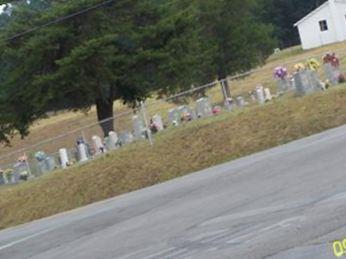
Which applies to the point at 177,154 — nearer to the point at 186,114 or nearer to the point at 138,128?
the point at 138,128

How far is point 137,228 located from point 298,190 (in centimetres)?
269

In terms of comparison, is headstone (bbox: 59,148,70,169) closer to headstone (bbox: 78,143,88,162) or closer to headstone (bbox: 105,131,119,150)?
headstone (bbox: 78,143,88,162)

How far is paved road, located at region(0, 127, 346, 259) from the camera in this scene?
9008 mm

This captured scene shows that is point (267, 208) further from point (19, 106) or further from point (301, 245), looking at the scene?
point (19, 106)

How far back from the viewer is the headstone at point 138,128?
26.7m

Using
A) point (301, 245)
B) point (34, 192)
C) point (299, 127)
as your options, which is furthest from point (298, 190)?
point (34, 192)

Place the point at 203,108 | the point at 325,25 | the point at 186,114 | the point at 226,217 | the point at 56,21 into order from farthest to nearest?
the point at 325,25 < the point at 56,21 < the point at 186,114 < the point at 203,108 < the point at 226,217

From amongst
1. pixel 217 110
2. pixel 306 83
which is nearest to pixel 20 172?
pixel 217 110

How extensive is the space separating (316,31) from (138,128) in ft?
201

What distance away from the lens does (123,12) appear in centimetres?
3956
